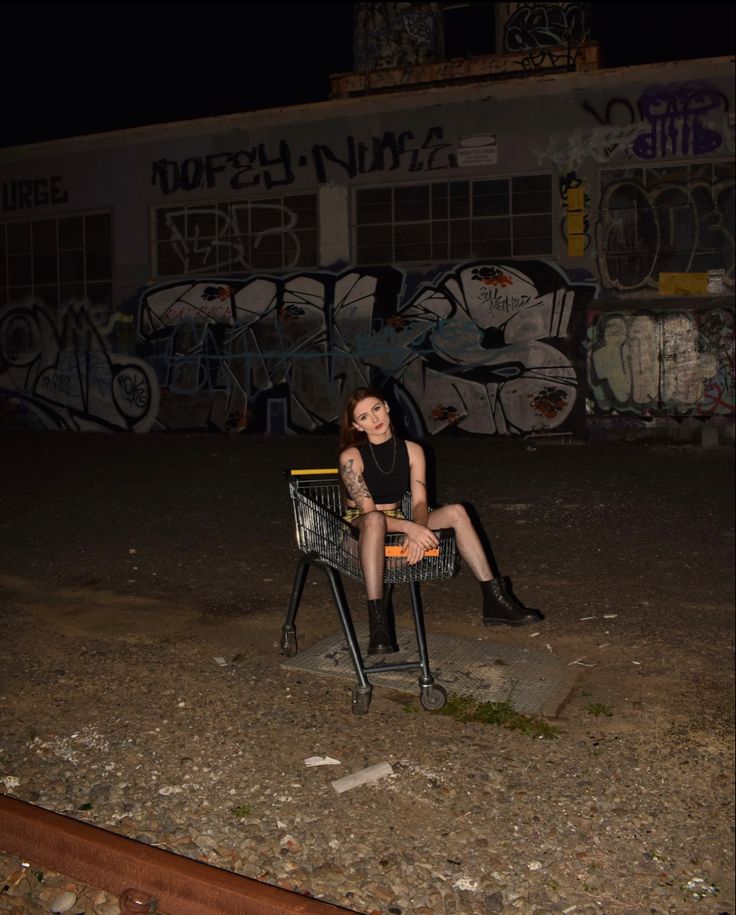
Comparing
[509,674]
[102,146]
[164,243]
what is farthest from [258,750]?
[102,146]

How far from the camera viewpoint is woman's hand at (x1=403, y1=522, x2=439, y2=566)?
15.0 feet

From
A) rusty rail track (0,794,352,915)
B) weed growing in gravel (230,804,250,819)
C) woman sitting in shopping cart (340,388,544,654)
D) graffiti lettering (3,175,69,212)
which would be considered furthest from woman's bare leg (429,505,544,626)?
graffiti lettering (3,175,69,212)

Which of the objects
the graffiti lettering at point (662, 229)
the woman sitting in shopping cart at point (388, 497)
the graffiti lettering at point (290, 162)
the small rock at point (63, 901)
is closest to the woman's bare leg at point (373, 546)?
the woman sitting in shopping cart at point (388, 497)

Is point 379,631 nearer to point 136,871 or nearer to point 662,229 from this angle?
point 136,871

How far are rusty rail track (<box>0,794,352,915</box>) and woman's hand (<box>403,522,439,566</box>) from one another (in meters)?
1.85

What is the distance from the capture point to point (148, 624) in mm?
5773

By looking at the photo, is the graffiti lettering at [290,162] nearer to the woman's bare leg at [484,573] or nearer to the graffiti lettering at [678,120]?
the graffiti lettering at [678,120]

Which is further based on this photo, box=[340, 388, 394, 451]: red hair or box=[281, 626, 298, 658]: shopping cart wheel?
box=[281, 626, 298, 658]: shopping cart wheel

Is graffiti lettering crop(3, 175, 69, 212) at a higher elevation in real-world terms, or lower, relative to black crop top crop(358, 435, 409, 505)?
higher

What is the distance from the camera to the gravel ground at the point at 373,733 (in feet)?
10.6

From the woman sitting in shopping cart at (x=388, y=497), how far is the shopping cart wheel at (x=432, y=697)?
36cm

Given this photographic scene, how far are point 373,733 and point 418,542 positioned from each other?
910mm

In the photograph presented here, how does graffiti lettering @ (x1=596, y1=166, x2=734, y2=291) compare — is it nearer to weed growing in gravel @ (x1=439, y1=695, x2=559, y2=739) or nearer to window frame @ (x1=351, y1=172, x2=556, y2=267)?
window frame @ (x1=351, y1=172, x2=556, y2=267)

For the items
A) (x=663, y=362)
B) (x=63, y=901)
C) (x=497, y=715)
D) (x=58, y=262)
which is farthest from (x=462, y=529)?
(x=58, y=262)
